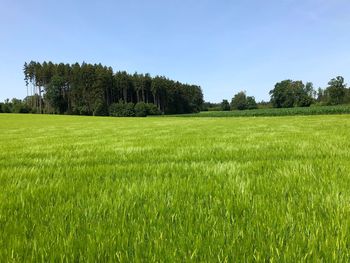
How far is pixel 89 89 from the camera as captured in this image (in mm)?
107625

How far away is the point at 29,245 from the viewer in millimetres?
1780

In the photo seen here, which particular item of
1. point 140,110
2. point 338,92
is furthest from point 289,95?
point 140,110

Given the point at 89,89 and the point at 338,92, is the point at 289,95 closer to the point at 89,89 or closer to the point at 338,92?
the point at 338,92

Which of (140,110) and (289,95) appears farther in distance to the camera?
(289,95)

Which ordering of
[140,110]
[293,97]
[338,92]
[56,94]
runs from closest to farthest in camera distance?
[56,94] < [140,110] < [338,92] < [293,97]

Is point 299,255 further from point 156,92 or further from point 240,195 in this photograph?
point 156,92

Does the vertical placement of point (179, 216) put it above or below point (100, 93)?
below

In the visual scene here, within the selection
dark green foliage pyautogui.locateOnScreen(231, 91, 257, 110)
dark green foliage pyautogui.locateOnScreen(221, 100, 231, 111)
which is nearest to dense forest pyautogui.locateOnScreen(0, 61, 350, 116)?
dark green foliage pyautogui.locateOnScreen(231, 91, 257, 110)

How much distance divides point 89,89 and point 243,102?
91.9 meters

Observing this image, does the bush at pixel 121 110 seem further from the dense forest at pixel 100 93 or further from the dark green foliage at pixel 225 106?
the dark green foliage at pixel 225 106

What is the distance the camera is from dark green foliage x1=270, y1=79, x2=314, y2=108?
131875mm

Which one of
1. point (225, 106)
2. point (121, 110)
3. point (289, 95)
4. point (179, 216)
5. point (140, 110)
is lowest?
point (179, 216)

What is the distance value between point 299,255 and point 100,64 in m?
129

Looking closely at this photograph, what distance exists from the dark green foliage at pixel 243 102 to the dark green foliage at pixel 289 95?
12909mm
